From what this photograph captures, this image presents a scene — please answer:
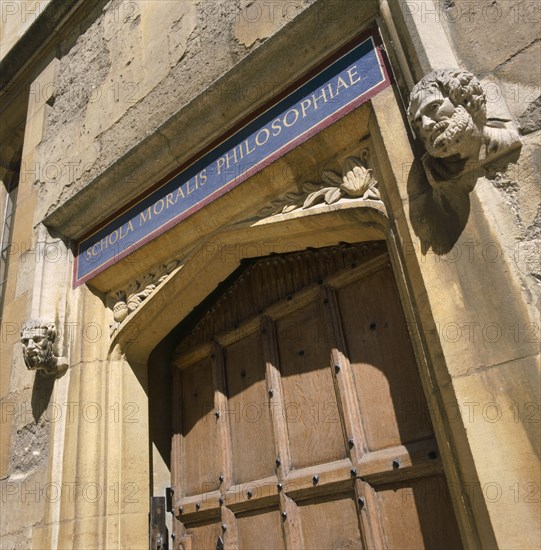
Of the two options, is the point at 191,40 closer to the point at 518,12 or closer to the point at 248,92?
the point at 248,92

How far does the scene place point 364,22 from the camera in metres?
2.00

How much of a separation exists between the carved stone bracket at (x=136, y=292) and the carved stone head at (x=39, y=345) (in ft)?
0.94

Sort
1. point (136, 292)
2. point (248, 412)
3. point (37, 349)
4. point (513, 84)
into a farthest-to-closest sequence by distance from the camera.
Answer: point (136, 292) → point (37, 349) → point (248, 412) → point (513, 84)

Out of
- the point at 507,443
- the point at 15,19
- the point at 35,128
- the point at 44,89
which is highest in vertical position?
the point at 15,19

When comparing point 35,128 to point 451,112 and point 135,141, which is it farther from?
point 451,112

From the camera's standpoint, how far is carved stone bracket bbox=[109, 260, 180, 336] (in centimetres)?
257

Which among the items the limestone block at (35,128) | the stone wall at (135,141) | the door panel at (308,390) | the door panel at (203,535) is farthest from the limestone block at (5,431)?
the limestone block at (35,128)

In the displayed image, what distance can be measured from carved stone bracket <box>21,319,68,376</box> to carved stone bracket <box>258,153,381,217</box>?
1.24m

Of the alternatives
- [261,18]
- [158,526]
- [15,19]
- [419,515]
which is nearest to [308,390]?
[419,515]

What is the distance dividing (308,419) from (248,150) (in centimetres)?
112

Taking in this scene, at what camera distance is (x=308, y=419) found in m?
2.16

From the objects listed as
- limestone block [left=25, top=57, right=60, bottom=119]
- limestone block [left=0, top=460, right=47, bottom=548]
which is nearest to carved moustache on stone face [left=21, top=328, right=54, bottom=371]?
limestone block [left=0, top=460, right=47, bottom=548]

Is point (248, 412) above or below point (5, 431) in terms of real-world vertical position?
below

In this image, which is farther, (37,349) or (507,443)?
(37,349)
